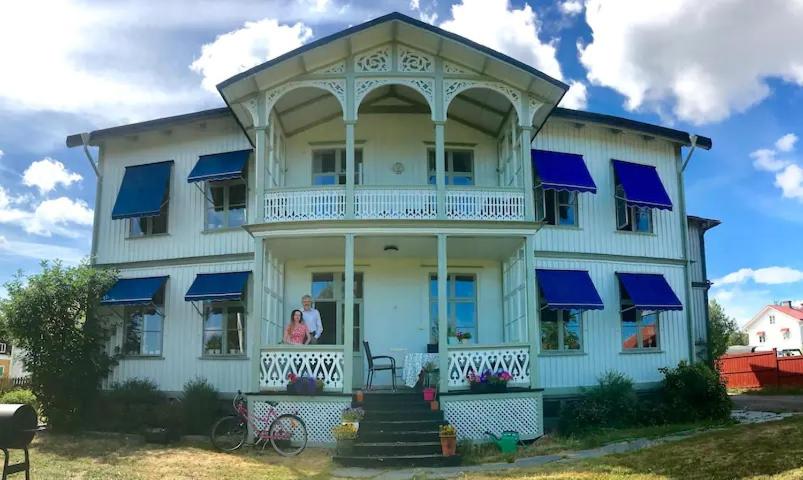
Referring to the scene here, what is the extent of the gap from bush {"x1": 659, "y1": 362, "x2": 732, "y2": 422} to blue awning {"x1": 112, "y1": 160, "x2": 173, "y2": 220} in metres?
13.4

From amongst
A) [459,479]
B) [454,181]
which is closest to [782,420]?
[459,479]

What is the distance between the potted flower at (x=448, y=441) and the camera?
1212cm

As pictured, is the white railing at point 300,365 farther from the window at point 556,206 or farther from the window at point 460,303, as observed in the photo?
the window at point 556,206

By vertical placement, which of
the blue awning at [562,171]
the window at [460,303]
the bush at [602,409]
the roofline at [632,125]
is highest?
the roofline at [632,125]

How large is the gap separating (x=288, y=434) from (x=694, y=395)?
965cm

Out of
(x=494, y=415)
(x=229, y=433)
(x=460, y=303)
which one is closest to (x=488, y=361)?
(x=494, y=415)

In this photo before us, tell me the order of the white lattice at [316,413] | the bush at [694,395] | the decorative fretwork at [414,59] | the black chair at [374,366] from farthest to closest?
the bush at [694,395]
the black chair at [374,366]
the decorative fretwork at [414,59]
the white lattice at [316,413]

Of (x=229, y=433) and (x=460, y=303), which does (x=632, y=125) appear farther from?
(x=229, y=433)

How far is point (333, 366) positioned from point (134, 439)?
15.1 ft

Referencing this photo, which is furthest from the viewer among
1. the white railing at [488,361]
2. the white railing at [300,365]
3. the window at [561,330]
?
the window at [561,330]

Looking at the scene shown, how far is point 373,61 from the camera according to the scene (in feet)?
48.8

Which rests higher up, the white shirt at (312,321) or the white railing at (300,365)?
the white shirt at (312,321)

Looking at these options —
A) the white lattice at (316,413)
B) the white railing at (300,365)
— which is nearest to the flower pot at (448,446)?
the white lattice at (316,413)

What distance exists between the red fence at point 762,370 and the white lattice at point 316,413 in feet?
55.8
